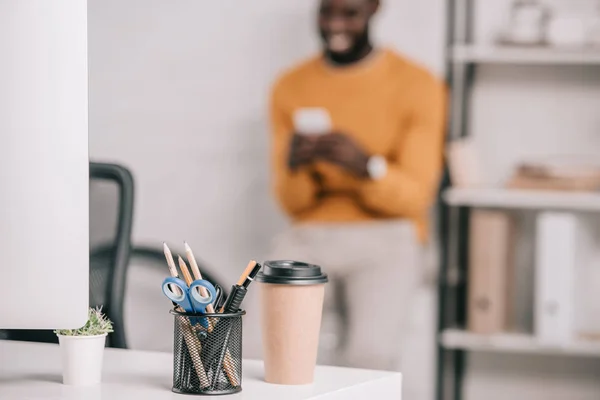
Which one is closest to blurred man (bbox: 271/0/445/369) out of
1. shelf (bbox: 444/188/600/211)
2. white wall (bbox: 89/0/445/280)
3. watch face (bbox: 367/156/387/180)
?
watch face (bbox: 367/156/387/180)

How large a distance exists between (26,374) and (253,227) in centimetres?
233

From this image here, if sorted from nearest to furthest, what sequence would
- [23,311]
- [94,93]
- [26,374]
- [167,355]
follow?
[23,311] < [26,374] < [167,355] < [94,93]

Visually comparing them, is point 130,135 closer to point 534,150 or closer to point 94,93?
point 94,93

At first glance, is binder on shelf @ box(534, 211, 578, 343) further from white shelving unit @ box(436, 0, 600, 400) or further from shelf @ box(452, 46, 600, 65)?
shelf @ box(452, 46, 600, 65)

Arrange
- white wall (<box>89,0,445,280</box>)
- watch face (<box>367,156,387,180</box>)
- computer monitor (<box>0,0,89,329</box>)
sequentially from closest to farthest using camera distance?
computer monitor (<box>0,0,89,329</box>), watch face (<box>367,156,387,180</box>), white wall (<box>89,0,445,280</box>)

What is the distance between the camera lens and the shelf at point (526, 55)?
111 inches

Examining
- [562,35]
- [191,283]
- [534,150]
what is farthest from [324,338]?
[191,283]

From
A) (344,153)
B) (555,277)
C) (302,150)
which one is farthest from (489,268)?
(302,150)

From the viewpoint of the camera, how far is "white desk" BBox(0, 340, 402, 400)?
2.91 feet

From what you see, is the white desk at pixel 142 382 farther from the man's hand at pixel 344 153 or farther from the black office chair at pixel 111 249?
the man's hand at pixel 344 153

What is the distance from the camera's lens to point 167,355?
44.4 inches

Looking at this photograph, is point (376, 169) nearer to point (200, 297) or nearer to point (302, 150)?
point (302, 150)

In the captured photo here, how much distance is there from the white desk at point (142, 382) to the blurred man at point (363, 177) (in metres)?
1.72

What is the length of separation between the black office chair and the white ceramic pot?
0.56 meters
